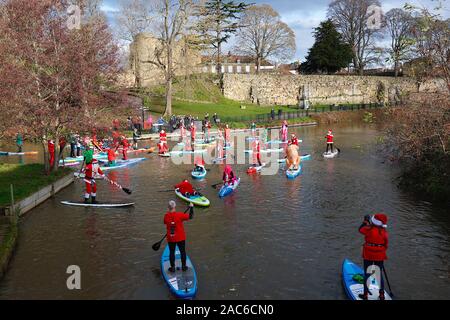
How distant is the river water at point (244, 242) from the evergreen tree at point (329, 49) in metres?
64.4

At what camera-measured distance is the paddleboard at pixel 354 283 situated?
10172 mm

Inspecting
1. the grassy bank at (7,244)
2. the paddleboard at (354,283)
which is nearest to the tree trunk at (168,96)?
the grassy bank at (7,244)

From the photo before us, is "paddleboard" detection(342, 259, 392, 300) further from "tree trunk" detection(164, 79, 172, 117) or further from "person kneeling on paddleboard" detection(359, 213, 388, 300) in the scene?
"tree trunk" detection(164, 79, 172, 117)

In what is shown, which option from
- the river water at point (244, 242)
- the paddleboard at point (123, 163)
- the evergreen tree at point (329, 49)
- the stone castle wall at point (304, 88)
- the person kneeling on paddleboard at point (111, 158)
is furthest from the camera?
the evergreen tree at point (329, 49)

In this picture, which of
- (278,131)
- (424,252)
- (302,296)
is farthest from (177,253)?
(278,131)

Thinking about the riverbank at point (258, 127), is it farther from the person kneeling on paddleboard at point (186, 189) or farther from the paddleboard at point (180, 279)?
the paddleboard at point (180, 279)

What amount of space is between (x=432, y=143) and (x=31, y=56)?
19.3m

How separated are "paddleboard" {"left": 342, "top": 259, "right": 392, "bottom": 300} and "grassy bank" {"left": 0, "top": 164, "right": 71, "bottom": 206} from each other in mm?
12128

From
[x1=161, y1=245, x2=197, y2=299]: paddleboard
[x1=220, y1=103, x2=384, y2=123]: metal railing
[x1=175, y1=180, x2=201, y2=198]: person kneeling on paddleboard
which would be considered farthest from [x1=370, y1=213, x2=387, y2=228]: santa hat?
[x1=220, y1=103, x2=384, y2=123]: metal railing

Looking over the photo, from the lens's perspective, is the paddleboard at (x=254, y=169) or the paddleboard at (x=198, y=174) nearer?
the paddleboard at (x=198, y=174)

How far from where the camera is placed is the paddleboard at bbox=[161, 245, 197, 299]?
34.1 feet

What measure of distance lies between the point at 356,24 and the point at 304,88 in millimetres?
20127

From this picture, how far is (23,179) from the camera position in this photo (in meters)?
20.9

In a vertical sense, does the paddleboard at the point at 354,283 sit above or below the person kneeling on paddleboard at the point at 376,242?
below
